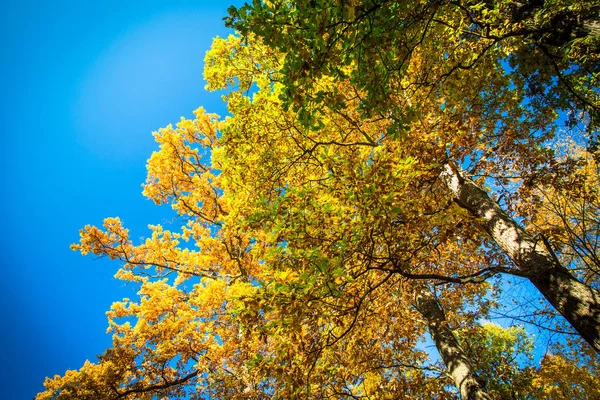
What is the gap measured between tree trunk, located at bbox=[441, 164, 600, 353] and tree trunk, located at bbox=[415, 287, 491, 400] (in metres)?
1.56

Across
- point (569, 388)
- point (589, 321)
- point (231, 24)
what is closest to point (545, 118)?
point (589, 321)

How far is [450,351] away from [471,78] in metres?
5.09

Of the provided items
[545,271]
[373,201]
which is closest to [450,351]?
[545,271]

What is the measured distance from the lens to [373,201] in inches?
97.8

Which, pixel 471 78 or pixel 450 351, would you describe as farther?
pixel 450 351

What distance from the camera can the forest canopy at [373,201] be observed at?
8.25 feet

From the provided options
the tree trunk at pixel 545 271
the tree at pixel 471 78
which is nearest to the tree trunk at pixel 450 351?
the tree trunk at pixel 545 271

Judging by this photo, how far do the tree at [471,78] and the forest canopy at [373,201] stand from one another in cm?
2

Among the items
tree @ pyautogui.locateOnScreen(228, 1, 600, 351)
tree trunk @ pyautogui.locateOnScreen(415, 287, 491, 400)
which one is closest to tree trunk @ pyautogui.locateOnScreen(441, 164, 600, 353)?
tree @ pyautogui.locateOnScreen(228, 1, 600, 351)

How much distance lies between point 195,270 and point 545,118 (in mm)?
8882

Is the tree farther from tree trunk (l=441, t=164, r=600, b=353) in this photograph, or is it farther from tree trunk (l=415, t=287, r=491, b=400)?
tree trunk (l=415, t=287, r=491, b=400)

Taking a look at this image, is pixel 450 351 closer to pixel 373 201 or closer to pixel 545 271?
pixel 545 271

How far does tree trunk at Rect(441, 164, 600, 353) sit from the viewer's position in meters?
2.90

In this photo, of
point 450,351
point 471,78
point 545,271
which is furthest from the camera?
point 450,351
